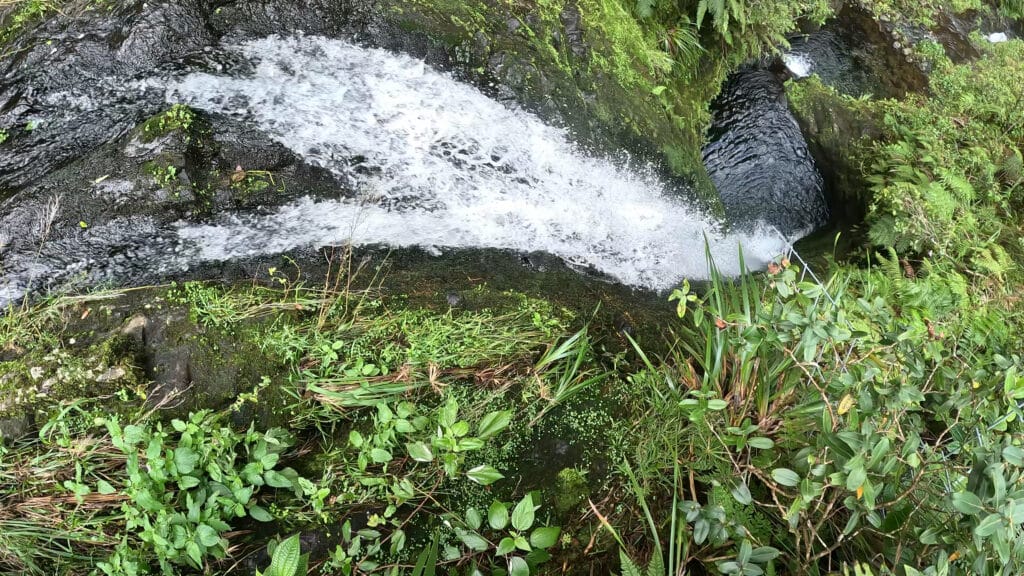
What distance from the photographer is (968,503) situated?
4.64ft

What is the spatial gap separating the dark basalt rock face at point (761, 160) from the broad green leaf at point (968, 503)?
3.78 metres

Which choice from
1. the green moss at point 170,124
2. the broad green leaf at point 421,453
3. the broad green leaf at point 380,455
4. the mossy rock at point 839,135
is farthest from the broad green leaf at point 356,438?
the mossy rock at point 839,135

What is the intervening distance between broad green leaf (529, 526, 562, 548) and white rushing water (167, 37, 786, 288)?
2.24 metres

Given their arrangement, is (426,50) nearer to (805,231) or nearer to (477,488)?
(477,488)

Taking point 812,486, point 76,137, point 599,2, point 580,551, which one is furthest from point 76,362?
point 599,2

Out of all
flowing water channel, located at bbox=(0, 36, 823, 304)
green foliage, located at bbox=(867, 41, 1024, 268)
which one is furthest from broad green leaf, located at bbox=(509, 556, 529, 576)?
green foliage, located at bbox=(867, 41, 1024, 268)

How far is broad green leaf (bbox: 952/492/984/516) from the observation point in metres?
1.41

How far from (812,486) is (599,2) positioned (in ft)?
13.1

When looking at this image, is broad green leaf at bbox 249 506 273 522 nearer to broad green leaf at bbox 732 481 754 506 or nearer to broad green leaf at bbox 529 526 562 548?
broad green leaf at bbox 529 526 562 548

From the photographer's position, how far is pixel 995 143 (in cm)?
482

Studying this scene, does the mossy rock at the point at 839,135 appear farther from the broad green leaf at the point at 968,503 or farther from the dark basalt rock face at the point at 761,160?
the broad green leaf at the point at 968,503

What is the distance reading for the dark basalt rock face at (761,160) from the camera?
16.7ft

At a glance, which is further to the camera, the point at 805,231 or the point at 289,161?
the point at 805,231

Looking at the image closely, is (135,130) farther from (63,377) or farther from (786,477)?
(786,477)
